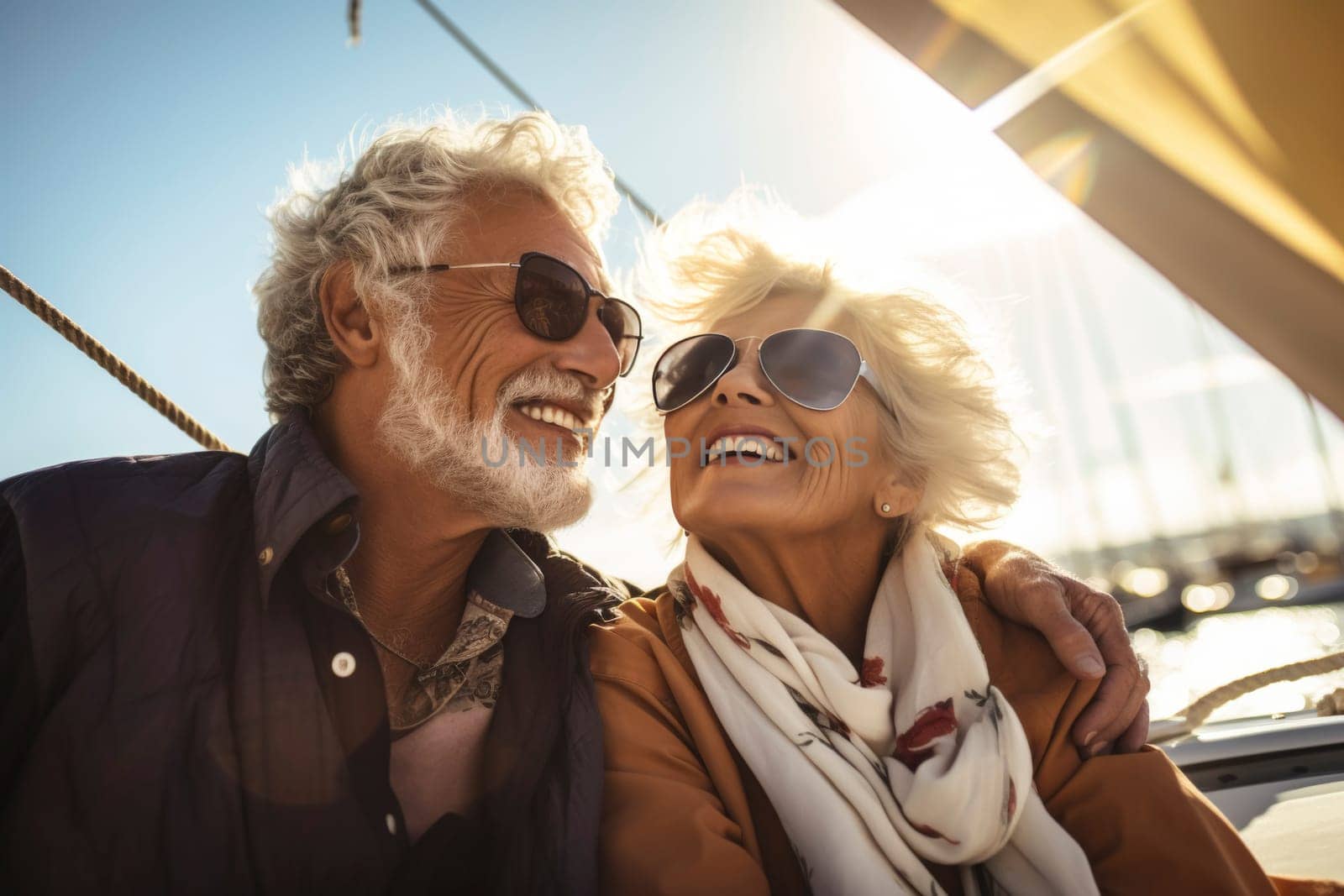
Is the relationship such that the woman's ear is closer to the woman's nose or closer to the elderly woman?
the elderly woman

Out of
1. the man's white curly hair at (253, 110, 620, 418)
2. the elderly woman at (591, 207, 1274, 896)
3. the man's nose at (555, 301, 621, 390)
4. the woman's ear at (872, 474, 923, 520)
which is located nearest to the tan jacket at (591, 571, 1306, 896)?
the elderly woman at (591, 207, 1274, 896)

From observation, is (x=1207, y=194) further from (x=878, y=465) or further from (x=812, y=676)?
(x=812, y=676)

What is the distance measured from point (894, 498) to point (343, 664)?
5.19 ft

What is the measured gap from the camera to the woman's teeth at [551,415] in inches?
94.2

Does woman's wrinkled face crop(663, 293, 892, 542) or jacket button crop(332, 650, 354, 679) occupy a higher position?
woman's wrinkled face crop(663, 293, 892, 542)

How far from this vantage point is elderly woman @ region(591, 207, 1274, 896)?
1575 mm

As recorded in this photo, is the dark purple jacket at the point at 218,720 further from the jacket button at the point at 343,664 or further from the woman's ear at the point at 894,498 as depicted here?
the woman's ear at the point at 894,498

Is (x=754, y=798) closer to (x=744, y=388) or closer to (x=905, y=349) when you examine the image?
(x=744, y=388)

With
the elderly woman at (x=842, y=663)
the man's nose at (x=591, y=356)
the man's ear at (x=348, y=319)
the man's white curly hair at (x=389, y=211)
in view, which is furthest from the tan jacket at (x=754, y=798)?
the man's white curly hair at (x=389, y=211)

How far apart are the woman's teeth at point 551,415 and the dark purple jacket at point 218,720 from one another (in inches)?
26.3

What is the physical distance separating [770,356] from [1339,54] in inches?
58.9

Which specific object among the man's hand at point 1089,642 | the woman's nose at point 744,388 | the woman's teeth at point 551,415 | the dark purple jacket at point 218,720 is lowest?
the dark purple jacket at point 218,720

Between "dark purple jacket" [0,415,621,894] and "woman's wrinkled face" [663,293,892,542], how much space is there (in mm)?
558

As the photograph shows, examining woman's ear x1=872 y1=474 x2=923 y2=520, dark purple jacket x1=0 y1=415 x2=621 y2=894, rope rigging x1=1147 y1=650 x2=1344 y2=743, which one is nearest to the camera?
dark purple jacket x1=0 y1=415 x2=621 y2=894
